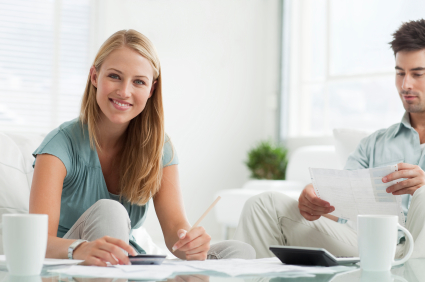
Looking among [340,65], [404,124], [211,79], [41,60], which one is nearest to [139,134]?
[404,124]

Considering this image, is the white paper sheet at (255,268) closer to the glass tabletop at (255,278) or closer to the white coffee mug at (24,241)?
the glass tabletop at (255,278)

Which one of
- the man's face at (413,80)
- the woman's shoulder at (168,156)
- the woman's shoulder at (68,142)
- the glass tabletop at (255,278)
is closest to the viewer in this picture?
the glass tabletop at (255,278)

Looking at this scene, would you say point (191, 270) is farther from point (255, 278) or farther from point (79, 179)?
point (79, 179)

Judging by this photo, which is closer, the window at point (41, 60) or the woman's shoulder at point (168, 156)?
the woman's shoulder at point (168, 156)

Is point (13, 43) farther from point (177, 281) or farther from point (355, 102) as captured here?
point (177, 281)

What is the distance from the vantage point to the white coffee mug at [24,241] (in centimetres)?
77

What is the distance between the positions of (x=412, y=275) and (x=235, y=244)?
18.3 inches

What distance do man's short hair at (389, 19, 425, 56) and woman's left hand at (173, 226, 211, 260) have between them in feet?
4.45

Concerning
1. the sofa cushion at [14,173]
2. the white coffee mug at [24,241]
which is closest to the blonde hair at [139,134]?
the sofa cushion at [14,173]

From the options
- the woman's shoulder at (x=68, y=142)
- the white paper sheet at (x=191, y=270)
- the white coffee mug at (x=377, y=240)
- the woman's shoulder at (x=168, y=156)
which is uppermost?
the woman's shoulder at (x=68, y=142)

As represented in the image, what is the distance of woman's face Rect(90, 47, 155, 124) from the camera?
143 cm

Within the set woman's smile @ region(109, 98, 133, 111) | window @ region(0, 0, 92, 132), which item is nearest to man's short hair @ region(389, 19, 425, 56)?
woman's smile @ region(109, 98, 133, 111)

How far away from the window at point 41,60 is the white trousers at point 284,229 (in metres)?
2.98

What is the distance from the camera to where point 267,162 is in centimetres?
448
